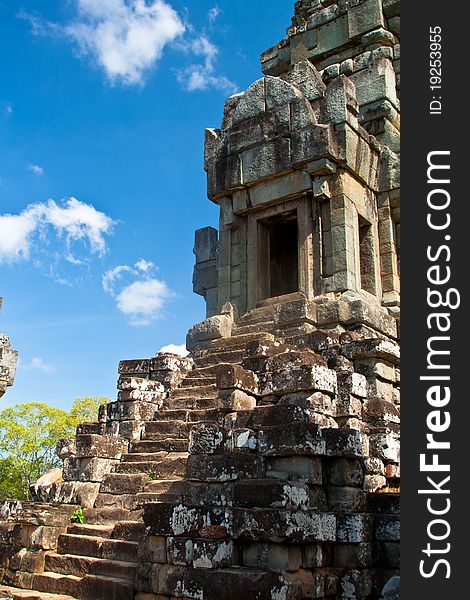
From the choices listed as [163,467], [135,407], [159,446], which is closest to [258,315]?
[135,407]

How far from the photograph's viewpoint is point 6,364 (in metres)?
8.14

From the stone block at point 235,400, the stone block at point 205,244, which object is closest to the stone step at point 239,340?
the stone block at point 235,400

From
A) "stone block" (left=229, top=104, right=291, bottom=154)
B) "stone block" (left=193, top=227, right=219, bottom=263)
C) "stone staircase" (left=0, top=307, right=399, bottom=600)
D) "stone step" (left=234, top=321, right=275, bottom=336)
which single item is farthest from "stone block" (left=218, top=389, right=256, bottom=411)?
"stone block" (left=193, top=227, right=219, bottom=263)

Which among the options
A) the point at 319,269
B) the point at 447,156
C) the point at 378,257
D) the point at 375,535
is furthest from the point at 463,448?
the point at 378,257

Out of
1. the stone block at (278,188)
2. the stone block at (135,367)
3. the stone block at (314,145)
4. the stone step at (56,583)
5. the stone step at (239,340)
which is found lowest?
the stone step at (56,583)

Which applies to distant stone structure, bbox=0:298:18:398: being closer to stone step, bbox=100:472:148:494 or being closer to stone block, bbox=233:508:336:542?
stone step, bbox=100:472:148:494

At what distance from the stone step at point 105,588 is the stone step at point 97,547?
0.38 meters

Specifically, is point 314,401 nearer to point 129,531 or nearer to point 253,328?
point 129,531

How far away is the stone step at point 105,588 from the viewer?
608 cm

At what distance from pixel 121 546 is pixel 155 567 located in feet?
4.32

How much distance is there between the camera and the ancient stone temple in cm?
556

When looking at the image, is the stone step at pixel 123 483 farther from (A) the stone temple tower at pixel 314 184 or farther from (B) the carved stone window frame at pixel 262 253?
(B) the carved stone window frame at pixel 262 253

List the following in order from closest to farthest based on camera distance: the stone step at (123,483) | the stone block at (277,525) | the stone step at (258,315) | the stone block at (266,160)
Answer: the stone block at (277,525) → the stone step at (123,483) → the stone step at (258,315) → the stone block at (266,160)

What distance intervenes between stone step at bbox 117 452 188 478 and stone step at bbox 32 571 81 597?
1570mm
